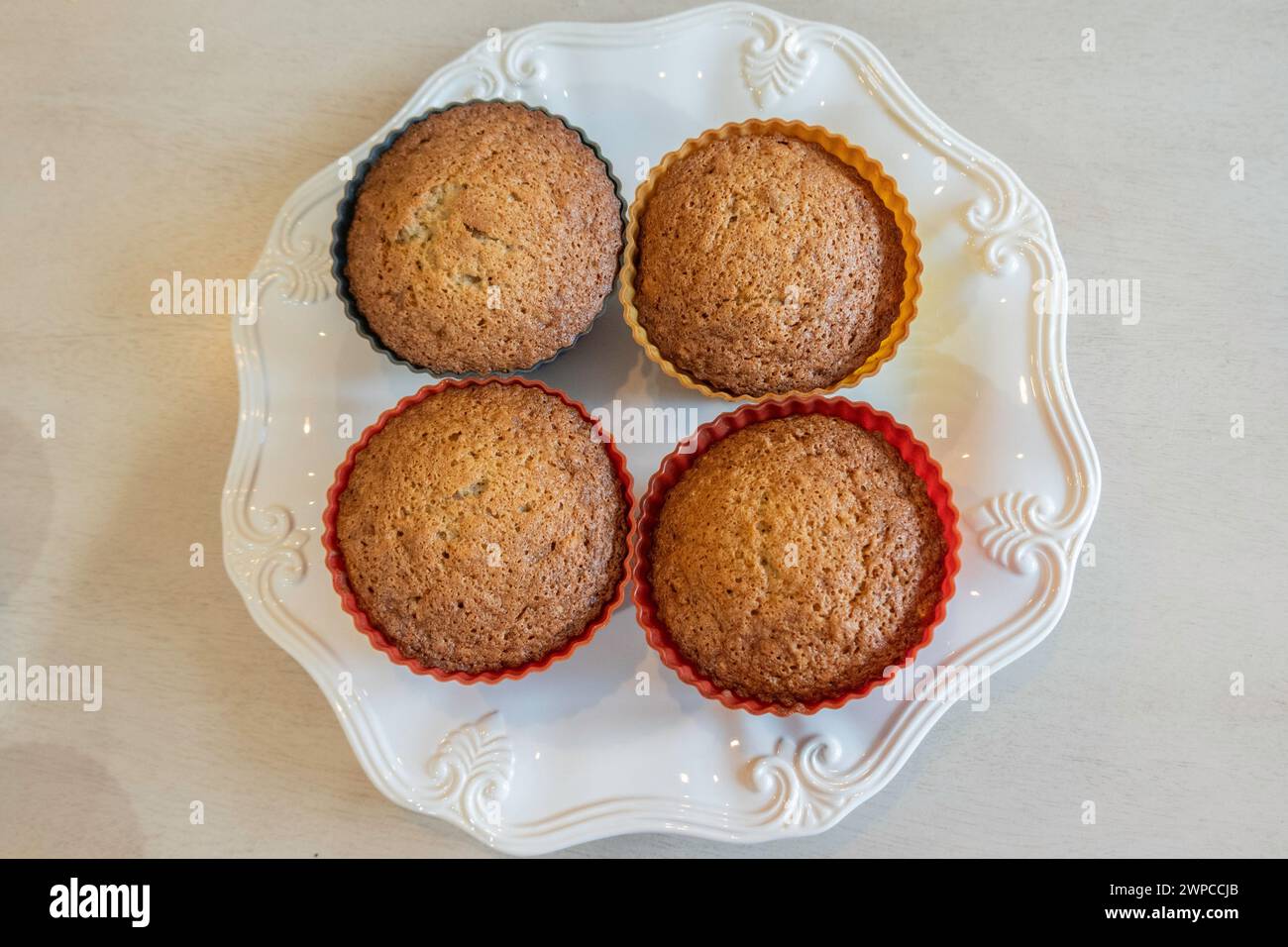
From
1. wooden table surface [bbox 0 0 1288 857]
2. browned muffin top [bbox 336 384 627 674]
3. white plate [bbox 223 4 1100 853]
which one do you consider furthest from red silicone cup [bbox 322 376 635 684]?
wooden table surface [bbox 0 0 1288 857]

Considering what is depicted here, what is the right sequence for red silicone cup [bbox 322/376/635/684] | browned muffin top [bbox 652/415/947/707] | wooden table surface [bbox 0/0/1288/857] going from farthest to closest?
wooden table surface [bbox 0/0/1288/857] → red silicone cup [bbox 322/376/635/684] → browned muffin top [bbox 652/415/947/707]

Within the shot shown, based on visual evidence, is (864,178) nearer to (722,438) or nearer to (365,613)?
(722,438)

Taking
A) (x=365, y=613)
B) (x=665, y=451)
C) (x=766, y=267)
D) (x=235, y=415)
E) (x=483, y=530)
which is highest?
(x=766, y=267)

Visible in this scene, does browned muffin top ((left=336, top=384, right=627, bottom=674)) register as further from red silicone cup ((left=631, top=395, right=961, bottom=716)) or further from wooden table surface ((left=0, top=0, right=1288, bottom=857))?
wooden table surface ((left=0, top=0, right=1288, bottom=857))

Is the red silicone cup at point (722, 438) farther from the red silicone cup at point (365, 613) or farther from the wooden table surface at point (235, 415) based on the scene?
the wooden table surface at point (235, 415)

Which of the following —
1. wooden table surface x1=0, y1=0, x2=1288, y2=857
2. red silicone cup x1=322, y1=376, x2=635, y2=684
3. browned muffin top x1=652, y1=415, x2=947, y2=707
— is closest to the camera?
browned muffin top x1=652, y1=415, x2=947, y2=707

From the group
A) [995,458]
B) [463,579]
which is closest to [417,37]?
[463,579]

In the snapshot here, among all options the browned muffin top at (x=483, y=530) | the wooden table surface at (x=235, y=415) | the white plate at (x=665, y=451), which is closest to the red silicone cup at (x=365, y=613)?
the browned muffin top at (x=483, y=530)

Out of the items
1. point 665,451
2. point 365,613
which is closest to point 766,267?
point 665,451
